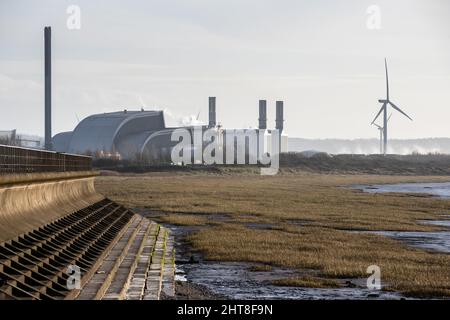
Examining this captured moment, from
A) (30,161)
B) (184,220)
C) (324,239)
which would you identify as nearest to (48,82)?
(184,220)

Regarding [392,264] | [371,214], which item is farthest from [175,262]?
[371,214]

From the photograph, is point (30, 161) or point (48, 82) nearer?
point (30, 161)

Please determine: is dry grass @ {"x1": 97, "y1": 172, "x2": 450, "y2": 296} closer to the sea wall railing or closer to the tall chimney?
the sea wall railing

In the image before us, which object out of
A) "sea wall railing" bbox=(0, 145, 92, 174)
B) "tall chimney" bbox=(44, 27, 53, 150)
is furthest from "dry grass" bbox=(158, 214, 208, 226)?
"tall chimney" bbox=(44, 27, 53, 150)

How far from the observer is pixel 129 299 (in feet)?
62.9

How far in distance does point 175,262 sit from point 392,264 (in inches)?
259

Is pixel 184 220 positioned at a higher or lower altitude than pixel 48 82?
lower

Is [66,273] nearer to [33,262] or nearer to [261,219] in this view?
[33,262]

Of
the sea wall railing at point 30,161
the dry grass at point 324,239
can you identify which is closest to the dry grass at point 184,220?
the dry grass at point 324,239

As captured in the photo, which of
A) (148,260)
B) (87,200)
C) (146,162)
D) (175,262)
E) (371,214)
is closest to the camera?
(148,260)

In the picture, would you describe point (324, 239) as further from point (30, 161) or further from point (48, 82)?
point (48, 82)

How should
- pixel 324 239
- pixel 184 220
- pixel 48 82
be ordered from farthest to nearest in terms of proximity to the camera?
pixel 48 82, pixel 184 220, pixel 324 239

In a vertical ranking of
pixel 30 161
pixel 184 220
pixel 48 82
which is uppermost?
pixel 48 82
